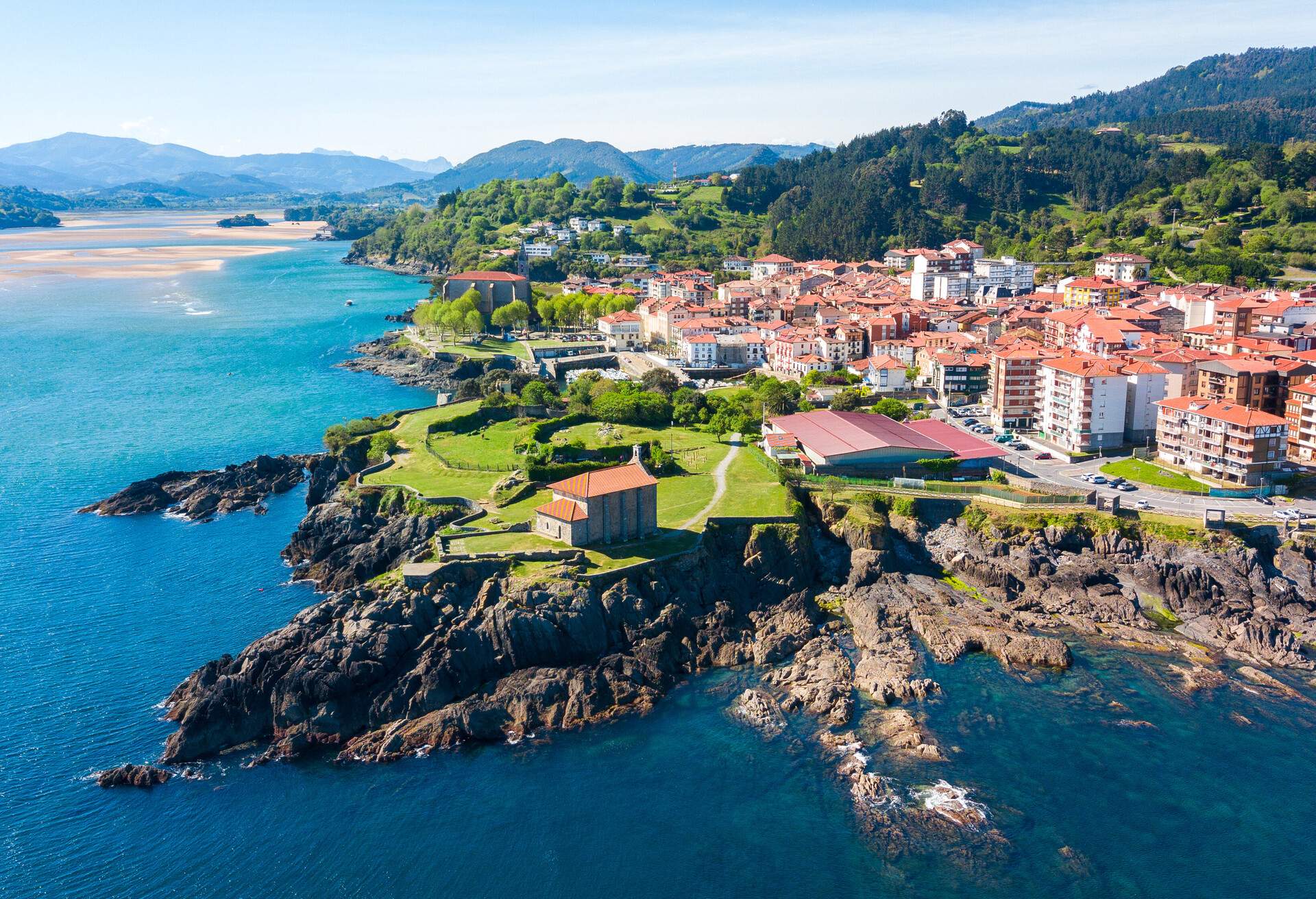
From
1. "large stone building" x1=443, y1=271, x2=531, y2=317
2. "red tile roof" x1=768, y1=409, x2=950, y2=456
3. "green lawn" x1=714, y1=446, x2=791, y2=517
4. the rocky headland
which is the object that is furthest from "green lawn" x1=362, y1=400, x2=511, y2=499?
"large stone building" x1=443, y1=271, x2=531, y2=317

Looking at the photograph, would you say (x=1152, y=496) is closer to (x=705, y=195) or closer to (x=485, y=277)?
(x=485, y=277)

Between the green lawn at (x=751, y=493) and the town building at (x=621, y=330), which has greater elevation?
the town building at (x=621, y=330)

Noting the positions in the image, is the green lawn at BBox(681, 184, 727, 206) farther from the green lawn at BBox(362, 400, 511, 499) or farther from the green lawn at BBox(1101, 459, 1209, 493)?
the green lawn at BBox(1101, 459, 1209, 493)

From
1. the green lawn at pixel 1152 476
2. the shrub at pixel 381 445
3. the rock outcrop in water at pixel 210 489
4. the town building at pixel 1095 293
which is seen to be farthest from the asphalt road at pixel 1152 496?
the town building at pixel 1095 293

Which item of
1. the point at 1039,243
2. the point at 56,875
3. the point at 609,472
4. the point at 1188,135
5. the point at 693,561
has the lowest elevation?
the point at 56,875

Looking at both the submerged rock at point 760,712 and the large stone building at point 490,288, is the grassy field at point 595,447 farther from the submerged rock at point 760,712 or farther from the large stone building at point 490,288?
the large stone building at point 490,288

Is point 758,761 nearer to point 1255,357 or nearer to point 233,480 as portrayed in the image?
point 233,480

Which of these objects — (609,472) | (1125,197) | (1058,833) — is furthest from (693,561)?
(1125,197)
